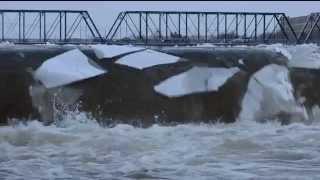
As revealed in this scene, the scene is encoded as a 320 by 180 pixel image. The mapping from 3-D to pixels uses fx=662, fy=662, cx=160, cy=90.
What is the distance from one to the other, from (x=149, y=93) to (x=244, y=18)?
7350 millimetres

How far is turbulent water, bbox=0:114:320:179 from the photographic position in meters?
6.78

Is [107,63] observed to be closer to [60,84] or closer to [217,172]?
[60,84]

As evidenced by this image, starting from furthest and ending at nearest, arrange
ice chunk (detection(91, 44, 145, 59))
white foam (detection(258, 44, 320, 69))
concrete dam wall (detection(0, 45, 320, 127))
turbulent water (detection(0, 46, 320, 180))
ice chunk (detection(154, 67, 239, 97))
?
1. white foam (detection(258, 44, 320, 69))
2. ice chunk (detection(91, 44, 145, 59))
3. ice chunk (detection(154, 67, 239, 97))
4. concrete dam wall (detection(0, 45, 320, 127))
5. turbulent water (detection(0, 46, 320, 180))

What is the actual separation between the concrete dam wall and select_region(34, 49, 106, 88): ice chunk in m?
0.01

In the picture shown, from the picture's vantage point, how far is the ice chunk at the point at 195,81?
10.2 metres

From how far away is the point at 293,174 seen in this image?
672 centimetres

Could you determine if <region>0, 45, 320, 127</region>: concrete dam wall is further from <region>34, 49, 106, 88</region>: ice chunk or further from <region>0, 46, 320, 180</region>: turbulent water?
<region>0, 46, 320, 180</region>: turbulent water

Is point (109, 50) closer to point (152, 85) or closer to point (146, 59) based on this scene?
point (146, 59)

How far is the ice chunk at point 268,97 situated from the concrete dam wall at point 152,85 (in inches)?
0.6

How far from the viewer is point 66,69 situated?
1005 centimetres

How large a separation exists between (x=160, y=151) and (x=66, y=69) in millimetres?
2740

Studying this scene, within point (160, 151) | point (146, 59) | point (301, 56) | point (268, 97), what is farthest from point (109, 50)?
point (301, 56)

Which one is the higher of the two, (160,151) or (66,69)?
(66,69)

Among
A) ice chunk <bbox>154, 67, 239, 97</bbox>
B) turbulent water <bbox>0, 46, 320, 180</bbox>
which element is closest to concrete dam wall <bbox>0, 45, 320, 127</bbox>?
ice chunk <bbox>154, 67, 239, 97</bbox>
